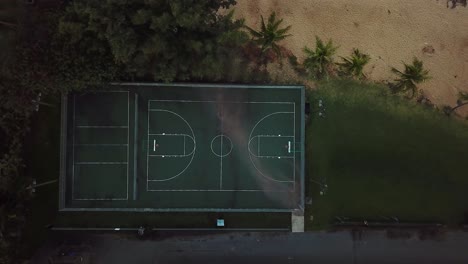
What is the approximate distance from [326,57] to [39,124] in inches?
513

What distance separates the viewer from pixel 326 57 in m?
19.3

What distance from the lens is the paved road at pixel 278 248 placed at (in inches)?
760

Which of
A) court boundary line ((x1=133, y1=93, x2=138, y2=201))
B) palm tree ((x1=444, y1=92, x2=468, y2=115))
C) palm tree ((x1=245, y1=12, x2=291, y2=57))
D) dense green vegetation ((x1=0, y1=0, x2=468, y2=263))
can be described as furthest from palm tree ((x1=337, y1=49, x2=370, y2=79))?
court boundary line ((x1=133, y1=93, x2=138, y2=201))

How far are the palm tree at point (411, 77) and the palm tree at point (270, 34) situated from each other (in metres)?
5.57

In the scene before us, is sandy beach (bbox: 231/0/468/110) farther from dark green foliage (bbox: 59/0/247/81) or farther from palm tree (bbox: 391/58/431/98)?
dark green foliage (bbox: 59/0/247/81)

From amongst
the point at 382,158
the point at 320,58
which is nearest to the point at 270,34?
the point at 320,58

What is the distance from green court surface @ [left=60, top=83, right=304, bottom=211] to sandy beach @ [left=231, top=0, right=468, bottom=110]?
11.1 ft

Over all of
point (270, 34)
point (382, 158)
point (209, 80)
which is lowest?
point (382, 158)

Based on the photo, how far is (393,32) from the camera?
20469 millimetres

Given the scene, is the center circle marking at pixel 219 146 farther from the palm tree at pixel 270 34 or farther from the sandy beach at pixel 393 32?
the sandy beach at pixel 393 32

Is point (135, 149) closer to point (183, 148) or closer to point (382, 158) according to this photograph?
point (183, 148)

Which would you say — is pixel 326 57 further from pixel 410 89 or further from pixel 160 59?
pixel 160 59

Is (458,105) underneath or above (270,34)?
underneath

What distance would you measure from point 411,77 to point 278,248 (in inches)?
384
